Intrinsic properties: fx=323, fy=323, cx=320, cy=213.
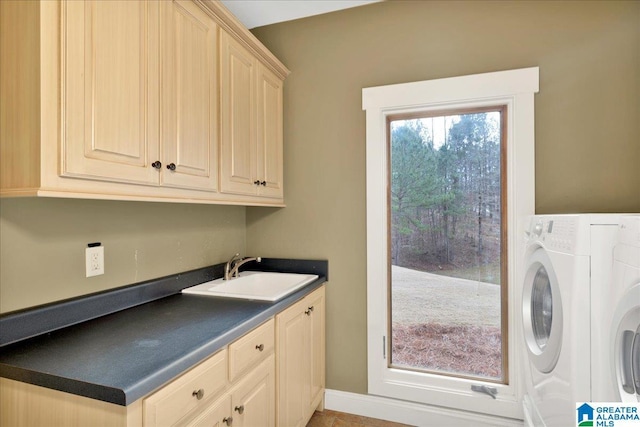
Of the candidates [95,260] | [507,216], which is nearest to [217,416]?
[95,260]

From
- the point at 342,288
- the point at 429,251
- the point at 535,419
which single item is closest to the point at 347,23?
the point at 429,251

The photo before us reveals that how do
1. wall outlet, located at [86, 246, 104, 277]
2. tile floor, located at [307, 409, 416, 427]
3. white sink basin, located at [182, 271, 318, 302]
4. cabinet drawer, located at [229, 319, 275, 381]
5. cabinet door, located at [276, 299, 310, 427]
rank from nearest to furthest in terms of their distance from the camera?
cabinet drawer, located at [229, 319, 275, 381] → wall outlet, located at [86, 246, 104, 277] → cabinet door, located at [276, 299, 310, 427] → white sink basin, located at [182, 271, 318, 302] → tile floor, located at [307, 409, 416, 427]

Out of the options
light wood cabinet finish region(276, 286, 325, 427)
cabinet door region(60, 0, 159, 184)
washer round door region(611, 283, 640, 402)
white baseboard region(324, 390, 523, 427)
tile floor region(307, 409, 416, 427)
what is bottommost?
tile floor region(307, 409, 416, 427)

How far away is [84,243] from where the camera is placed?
1.29 metres

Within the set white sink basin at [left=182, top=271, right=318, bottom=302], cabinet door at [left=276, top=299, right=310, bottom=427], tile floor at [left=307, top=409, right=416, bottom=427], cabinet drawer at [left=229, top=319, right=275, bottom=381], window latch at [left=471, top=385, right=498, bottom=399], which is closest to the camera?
cabinet drawer at [left=229, top=319, right=275, bottom=381]

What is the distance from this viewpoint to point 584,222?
1.17 metres

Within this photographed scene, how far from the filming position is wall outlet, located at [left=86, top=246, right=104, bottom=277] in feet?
4.24

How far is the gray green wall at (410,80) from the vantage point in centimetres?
171

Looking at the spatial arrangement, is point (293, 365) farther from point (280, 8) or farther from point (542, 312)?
point (280, 8)

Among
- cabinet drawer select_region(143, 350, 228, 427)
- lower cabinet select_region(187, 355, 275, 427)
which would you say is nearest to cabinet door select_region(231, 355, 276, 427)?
lower cabinet select_region(187, 355, 275, 427)

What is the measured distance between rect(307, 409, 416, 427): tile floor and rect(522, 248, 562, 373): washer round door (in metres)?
0.96

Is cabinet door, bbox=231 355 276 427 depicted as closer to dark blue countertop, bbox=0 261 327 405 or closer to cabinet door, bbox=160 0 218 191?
dark blue countertop, bbox=0 261 327 405

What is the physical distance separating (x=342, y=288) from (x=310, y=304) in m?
0.33

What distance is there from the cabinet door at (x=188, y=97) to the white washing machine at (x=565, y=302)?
1.52 meters
